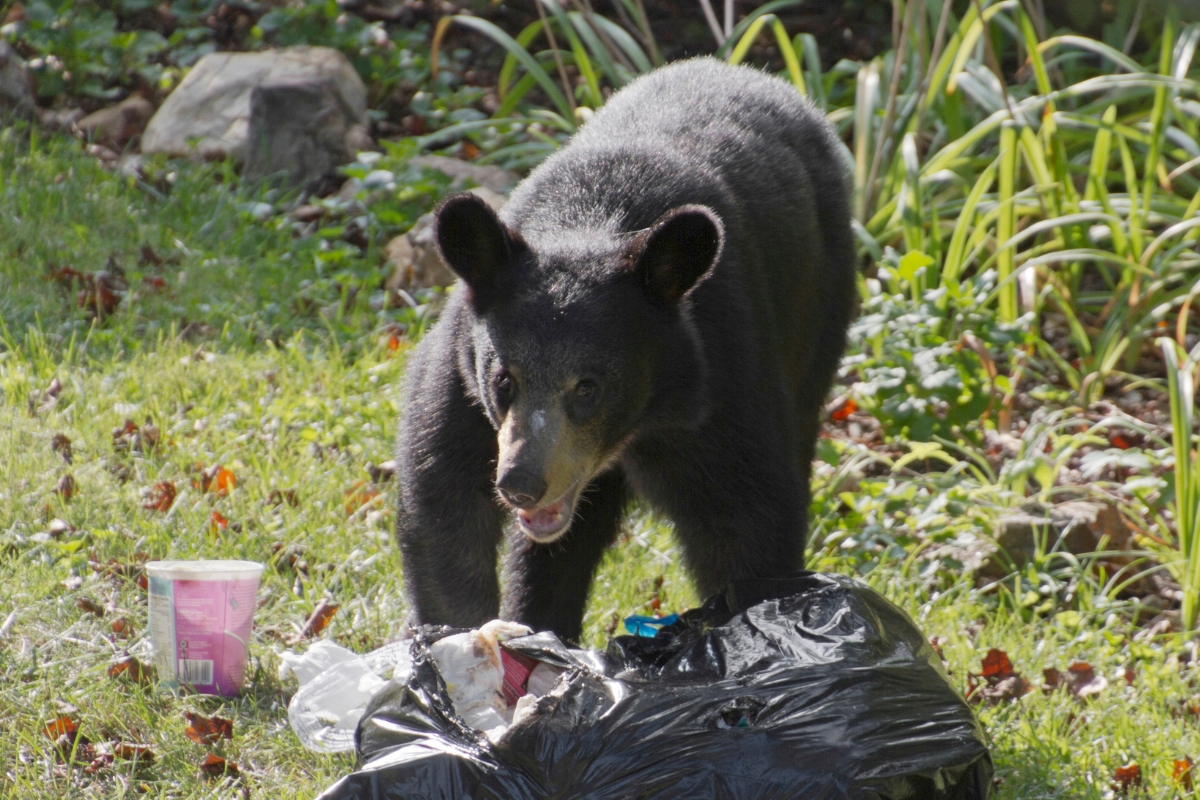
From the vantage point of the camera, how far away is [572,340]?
2586 mm

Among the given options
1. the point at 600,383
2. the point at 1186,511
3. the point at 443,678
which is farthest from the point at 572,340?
the point at 1186,511

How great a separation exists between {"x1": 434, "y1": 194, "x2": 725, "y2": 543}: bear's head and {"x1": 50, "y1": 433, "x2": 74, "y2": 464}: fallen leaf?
173 centimetres

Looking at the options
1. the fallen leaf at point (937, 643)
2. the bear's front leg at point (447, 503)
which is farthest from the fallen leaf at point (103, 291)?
the fallen leaf at point (937, 643)

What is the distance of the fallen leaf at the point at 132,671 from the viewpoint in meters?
2.83

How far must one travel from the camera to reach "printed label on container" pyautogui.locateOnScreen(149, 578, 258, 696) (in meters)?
2.75

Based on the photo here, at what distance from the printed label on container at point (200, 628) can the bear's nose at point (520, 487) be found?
2.56 ft

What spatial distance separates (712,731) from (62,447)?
267cm

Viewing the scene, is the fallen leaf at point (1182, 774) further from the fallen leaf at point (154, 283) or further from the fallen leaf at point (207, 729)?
the fallen leaf at point (154, 283)

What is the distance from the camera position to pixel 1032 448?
158 inches

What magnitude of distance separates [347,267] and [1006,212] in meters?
3.06

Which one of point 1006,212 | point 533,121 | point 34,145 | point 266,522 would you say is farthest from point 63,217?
point 1006,212

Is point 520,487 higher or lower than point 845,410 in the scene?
higher

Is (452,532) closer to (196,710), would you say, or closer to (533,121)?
(196,710)

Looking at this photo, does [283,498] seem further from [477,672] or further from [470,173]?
[470,173]
